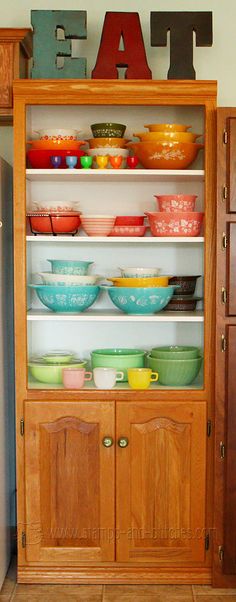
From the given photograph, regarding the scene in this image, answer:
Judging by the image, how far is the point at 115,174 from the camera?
315 centimetres

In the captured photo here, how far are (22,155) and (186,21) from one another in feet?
2.71

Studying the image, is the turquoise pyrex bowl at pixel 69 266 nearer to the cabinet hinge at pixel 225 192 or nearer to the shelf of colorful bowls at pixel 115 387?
the shelf of colorful bowls at pixel 115 387

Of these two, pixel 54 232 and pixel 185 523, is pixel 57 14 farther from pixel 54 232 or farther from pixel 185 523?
pixel 185 523

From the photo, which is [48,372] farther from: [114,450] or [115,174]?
[115,174]

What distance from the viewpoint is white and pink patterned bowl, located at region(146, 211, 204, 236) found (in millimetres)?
3125

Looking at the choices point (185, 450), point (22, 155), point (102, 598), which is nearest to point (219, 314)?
point (185, 450)

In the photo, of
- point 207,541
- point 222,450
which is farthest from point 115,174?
point 207,541

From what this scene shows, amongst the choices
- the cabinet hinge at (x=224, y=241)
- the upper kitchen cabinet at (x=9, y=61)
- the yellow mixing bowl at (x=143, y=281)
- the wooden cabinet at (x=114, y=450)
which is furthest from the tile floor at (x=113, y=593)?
the upper kitchen cabinet at (x=9, y=61)

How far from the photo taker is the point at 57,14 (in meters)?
3.20

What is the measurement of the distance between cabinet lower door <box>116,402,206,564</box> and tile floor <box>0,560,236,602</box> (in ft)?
0.37

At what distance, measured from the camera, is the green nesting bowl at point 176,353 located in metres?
3.23

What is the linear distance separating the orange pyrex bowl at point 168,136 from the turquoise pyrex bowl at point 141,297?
560mm

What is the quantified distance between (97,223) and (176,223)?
0.30 meters

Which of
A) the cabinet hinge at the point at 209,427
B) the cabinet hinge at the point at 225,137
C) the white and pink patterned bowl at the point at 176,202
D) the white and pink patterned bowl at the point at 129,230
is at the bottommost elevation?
the cabinet hinge at the point at 209,427
